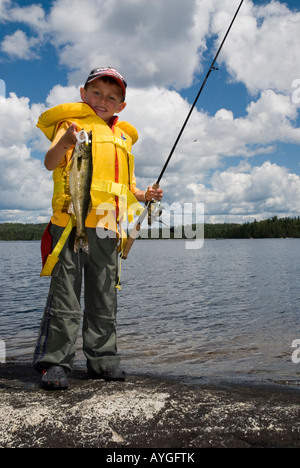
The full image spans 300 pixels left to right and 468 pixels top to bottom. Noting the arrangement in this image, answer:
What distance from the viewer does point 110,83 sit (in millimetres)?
4348

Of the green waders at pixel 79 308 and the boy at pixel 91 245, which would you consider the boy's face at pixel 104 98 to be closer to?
the boy at pixel 91 245

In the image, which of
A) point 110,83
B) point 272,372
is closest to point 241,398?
point 272,372

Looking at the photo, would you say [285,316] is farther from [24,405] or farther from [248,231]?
[248,231]

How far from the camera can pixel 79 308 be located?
427cm

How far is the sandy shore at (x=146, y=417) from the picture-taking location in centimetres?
289

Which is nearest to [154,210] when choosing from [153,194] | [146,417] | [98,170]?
[153,194]

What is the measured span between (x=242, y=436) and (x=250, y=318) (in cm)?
907

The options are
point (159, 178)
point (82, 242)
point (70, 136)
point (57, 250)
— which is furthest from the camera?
point (159, 178)

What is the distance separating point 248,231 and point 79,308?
173 meters

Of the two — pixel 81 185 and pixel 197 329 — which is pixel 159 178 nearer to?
pixel 81 185

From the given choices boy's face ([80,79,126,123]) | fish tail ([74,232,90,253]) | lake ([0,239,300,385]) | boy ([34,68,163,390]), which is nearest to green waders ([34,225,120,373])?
boy ([34,68,163,390])

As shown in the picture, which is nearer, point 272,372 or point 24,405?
point 24,405

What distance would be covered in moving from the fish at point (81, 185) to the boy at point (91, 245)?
0.20 m

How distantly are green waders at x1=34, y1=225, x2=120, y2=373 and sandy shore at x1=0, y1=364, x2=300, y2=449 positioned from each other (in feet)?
1.16
